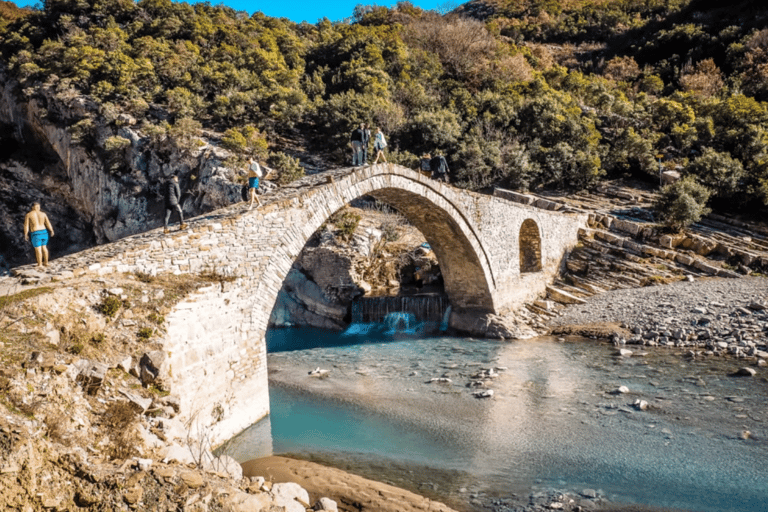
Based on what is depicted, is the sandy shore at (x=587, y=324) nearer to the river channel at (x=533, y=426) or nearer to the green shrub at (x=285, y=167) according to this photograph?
the river channel at (x=533, y=426)

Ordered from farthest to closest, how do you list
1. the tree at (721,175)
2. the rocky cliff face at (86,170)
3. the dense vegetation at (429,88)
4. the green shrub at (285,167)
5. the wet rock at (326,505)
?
the dense vegetation at (429,88), the green shrub at (285,167), the rocky cliff face at (86,170), the tree at (721,175), the wet rock at (326,505)

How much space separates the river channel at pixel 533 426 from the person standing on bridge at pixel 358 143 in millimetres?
6158

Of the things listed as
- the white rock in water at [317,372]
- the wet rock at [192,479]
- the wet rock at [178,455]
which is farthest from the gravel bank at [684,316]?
the wet rock at [192,479]

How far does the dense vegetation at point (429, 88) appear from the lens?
28.2m

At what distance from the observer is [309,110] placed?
103 ft

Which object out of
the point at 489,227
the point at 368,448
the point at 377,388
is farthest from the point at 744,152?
the point at 368,448

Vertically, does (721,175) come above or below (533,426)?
above

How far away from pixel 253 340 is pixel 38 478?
6.00m

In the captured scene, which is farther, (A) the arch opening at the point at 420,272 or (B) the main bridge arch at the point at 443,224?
(A) the arch opening at the point at 420,272

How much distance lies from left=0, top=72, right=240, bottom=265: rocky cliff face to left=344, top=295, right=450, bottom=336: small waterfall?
7940mm

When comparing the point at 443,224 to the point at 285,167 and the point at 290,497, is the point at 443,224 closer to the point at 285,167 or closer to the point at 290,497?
the point at 285,167

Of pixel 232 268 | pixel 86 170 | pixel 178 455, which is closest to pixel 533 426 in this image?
pixel 232 268

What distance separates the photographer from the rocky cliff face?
2464 cm

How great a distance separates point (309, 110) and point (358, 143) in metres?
17.5
